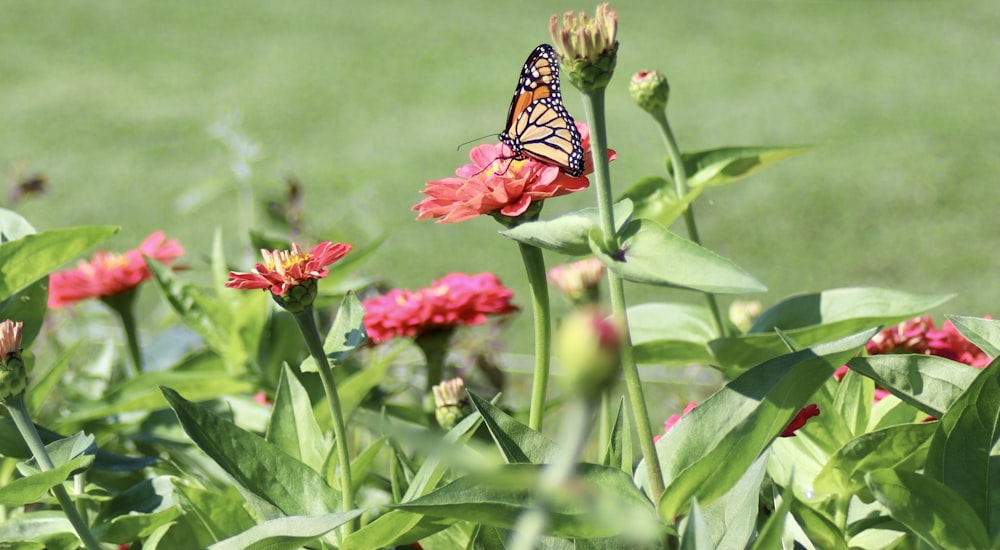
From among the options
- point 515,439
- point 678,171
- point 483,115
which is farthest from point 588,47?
point 483,115

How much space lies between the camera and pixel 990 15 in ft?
18.1

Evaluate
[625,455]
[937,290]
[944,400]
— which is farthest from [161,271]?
[937,290]

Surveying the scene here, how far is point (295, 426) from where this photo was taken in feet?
2.47

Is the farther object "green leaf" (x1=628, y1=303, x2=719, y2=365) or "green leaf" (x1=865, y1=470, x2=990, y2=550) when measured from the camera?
"green leaf" (x1=628, y1=303, x2=719, y2=365)

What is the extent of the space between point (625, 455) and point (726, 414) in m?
0.08

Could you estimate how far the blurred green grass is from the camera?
3.48 meters

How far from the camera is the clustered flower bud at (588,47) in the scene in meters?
0.53

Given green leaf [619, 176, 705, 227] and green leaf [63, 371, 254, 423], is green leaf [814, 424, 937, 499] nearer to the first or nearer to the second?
green leaf [619, 176, 705, 227]

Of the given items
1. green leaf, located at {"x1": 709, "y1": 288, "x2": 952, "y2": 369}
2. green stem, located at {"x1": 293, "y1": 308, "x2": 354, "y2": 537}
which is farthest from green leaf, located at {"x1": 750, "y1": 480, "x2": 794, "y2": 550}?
green leaf, located at {"x1": 709, "y1": 288, "x2": 952, "y2": 369}

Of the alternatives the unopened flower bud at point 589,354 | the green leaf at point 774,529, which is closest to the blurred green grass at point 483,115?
the green leaf at point 774,529

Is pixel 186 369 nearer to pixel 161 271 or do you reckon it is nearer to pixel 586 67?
pixel 161 271

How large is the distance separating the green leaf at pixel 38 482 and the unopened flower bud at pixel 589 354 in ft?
1.37

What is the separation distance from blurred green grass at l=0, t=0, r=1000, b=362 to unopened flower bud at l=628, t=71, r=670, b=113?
1.11 metres

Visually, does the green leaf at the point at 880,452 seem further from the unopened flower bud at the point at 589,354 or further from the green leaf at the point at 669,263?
the unopened flower bud at the point at 589,354
